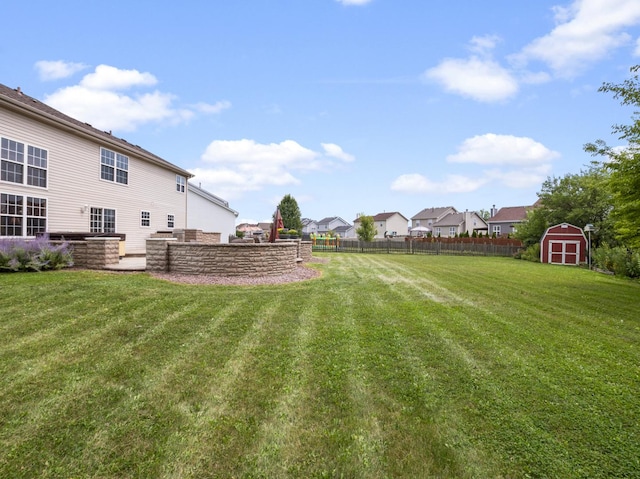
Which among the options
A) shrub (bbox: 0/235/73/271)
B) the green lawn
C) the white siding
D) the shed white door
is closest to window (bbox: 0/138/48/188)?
the white siding

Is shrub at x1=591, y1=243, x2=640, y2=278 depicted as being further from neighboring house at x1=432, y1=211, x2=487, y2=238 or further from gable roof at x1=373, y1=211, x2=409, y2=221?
gable roof at x1=373, y1=211, x2=409, y2=221

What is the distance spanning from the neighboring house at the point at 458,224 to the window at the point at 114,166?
154 feet

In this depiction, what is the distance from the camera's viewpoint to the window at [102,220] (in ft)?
44.0

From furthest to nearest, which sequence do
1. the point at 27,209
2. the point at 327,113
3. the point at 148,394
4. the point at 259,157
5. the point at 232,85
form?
the point at 259,157
the point at 327,113
the point at 232,85
the point at 27,209
the point at 148,394

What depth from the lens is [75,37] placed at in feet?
37.2

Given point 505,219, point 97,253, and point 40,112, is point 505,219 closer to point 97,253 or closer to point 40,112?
point 97,253

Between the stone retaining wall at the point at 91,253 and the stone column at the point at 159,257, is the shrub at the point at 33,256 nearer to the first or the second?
the stone retaining wall at the point at 91,253

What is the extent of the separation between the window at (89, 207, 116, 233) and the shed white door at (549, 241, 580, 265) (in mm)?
26974

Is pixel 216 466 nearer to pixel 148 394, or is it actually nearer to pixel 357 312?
pixel 148 394

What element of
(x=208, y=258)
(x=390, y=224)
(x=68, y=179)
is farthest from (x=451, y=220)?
(x=68, y=179)

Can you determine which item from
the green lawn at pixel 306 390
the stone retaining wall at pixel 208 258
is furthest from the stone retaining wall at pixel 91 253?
the green lawn at pixel 306 390

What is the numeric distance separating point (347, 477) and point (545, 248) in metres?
25.5

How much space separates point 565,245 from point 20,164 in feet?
96.1

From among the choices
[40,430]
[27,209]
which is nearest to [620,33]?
[40,430]
